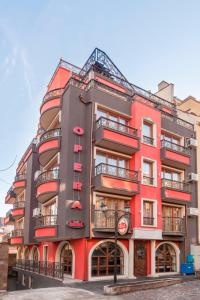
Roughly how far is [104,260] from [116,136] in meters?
7.98

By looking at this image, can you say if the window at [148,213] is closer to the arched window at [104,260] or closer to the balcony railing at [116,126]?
the arched window at [104,260]

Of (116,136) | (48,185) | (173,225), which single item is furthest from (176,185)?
(48,185)

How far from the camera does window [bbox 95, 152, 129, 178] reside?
18.5m

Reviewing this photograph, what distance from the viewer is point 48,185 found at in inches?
774

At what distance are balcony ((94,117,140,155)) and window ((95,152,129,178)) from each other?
2.23 feet

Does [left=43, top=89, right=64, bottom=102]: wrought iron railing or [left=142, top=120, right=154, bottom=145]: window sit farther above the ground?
[left=43, top=89, right=64, bottom=102]: wrought iron railing

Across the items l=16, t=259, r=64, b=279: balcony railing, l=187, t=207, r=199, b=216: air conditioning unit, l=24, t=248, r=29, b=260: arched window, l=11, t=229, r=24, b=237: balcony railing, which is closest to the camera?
l=16, t=259, r=64, b=279: balcony railing

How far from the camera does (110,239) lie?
1878cm

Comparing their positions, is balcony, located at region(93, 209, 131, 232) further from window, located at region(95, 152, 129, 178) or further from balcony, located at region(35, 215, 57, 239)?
balcony, located at region(35, 215, 57, 239)

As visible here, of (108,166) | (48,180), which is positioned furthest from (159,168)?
(48,180)

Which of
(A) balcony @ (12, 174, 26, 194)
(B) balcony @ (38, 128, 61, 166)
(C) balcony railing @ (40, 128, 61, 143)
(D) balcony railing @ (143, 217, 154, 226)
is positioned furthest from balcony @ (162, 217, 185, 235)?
(A) balcony @ (12, 174, 26, 194)

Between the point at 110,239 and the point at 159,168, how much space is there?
6551 millimetres

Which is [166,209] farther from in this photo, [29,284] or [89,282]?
[29,284]

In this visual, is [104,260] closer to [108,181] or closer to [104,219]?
[104,219]
